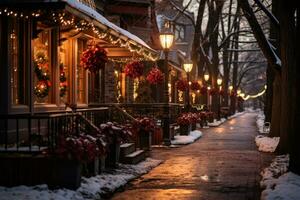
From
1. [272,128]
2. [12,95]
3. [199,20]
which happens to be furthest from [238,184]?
[199,20]

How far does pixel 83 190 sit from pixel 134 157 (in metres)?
5.29

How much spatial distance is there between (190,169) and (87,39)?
6931 mm

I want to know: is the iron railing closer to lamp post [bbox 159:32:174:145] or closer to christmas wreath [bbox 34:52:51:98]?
christmas wreath [bbox 34:52:51:98]

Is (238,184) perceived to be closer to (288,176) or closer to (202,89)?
(288,176)

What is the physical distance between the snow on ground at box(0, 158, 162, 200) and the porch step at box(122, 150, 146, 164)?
57.1 inches

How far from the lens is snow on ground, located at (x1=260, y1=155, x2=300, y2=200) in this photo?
10805 mm

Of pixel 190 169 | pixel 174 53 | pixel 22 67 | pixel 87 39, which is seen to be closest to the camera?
pixel 22 67

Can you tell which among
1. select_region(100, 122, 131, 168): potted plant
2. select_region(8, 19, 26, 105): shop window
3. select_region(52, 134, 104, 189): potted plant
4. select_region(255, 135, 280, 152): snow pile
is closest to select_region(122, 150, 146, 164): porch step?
select_region(100, 122, 131, 168): potted plant

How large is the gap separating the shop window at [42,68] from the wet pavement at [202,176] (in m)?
3.76

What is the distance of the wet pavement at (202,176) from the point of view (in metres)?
12.2

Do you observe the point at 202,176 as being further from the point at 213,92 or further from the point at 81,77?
the point at 213,92

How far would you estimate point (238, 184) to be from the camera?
44.8 feet

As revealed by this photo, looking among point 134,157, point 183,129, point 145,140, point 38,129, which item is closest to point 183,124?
point 183,129

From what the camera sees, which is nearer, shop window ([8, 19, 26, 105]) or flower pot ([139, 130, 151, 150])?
shop window ([8, 19, 26, 105])
